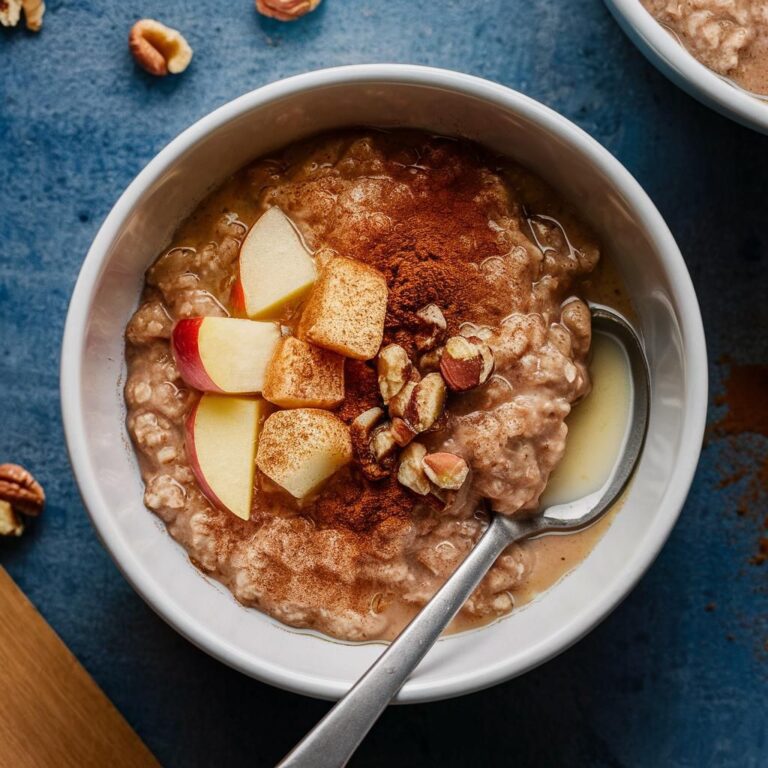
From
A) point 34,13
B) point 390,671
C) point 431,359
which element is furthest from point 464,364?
point 34,13

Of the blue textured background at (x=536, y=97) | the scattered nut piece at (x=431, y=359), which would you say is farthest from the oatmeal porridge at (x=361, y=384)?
the blue textured background at (x=536, y=97)

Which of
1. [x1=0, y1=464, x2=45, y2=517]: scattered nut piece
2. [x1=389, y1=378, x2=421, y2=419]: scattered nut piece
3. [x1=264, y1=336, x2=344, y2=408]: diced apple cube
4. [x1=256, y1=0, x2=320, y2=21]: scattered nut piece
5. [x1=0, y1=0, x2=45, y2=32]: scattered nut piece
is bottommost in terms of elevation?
[x1=0, y1=464, x2=45, y2=517]: scattered nut piece

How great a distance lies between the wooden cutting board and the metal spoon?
50 centimetres

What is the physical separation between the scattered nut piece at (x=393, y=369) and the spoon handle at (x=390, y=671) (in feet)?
0.88

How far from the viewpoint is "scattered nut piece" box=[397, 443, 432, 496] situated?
1523 millimetres

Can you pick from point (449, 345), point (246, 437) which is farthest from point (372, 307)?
point (246, 437)

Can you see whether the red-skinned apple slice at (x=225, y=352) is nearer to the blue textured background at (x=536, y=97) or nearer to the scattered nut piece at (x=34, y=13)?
the blue textured background at (x=536, y=97)

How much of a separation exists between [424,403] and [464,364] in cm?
8

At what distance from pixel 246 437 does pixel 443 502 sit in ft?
1.06

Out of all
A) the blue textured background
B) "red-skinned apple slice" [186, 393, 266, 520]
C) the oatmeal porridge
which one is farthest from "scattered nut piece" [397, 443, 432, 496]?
the blue textured background

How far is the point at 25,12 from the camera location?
1807mm

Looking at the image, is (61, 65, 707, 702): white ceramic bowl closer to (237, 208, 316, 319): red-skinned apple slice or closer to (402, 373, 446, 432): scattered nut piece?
(237, 208, 316, 319): red-skinned apple slice

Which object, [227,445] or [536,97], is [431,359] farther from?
[536,97]

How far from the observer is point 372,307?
152 centimetres
